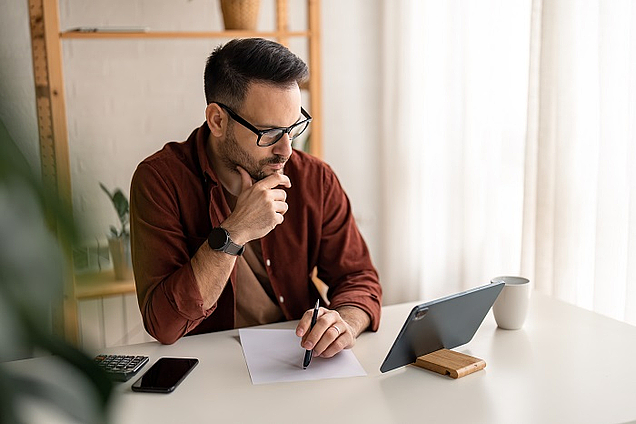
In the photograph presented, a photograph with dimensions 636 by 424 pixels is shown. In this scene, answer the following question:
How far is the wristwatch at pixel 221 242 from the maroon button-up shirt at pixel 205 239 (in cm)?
7

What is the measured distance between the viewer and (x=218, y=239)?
59.2 inches

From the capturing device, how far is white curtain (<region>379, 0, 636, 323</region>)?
1943 mm

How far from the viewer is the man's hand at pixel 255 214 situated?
1541 millimetres

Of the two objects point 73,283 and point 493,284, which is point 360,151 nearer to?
point 493,284

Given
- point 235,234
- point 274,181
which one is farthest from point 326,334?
point 274,181

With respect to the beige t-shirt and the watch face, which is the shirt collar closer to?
the beige t-shirt

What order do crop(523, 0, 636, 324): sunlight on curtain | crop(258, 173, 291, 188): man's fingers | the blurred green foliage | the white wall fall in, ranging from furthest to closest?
the white wall
crop(523, 0, 636, 324): sunlight on curtain
crop(258, 173, 291, 188): man's fingers
the blurred green foliage

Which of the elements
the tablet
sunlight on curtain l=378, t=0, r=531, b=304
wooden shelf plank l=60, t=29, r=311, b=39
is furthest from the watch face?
wooden shelf plank l=60, t=29, r=311, b=39

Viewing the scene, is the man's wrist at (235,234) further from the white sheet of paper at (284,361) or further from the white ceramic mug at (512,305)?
the white ceramic mug at (512,305)

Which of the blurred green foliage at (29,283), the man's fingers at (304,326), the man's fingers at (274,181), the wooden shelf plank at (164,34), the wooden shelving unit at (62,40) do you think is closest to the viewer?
the blurred green foliage at (29,283)

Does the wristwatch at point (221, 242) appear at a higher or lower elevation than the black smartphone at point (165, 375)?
higher

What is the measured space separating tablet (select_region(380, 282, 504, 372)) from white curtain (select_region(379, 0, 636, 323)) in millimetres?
730

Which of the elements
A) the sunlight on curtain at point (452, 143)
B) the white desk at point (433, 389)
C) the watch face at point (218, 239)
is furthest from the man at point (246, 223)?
the sunlight on curtain at point (452, 143)

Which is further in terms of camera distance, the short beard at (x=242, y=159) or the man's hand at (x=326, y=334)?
the short beard at (x=242, y=159)
